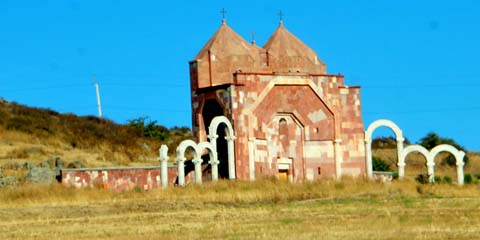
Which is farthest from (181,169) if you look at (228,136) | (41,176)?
(41,176)

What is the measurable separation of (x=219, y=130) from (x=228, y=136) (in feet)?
14.2

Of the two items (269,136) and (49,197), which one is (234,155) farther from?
(49,197)

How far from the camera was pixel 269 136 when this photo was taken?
52.5 m

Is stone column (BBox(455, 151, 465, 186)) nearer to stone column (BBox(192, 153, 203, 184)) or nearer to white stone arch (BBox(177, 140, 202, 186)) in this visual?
stone column (BBox(192, 153, 203, 184))

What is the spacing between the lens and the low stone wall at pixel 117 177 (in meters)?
48.0

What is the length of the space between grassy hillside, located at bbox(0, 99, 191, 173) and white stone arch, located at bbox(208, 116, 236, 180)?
11893 millimetres

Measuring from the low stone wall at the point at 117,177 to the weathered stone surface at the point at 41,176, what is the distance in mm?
959

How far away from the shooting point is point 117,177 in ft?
163

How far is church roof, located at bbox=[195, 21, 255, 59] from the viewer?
53.1 metres

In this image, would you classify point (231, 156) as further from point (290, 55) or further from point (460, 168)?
point (460, 168)

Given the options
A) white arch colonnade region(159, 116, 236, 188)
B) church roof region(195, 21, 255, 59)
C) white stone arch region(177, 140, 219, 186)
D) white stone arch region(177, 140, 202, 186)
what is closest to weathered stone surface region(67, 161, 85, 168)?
church roof region(195, 21, 255, 59)

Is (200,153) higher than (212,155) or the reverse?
higher

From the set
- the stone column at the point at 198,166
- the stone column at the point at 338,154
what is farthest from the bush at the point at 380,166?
the stone column at the point at 198,166

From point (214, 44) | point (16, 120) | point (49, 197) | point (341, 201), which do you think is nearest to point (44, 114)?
point (16, 120)
